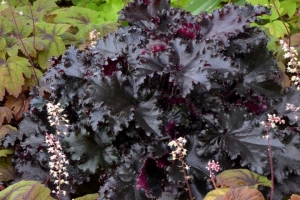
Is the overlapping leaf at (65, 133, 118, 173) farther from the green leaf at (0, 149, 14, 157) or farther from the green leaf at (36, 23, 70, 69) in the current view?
the green leaf at (36, 23, 70, 69)

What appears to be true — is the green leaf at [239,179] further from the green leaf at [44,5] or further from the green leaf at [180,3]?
the green leaf at [44,5]

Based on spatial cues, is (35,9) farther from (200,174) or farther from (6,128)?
(200,174)

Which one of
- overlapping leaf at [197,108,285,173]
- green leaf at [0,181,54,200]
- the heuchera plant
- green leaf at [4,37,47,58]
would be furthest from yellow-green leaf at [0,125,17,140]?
overlapping leaf at [197,108,285,173]

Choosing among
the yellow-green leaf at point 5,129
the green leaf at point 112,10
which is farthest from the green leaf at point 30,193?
the green leaf at point 112,10

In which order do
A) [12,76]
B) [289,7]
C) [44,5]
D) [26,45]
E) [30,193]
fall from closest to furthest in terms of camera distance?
[30,193] → [12,76] → [26,45] → [289,7] → [44,5]

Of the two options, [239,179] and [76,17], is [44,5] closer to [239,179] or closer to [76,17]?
[76,17]

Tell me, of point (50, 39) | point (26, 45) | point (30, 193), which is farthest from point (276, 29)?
point (30, 193)
